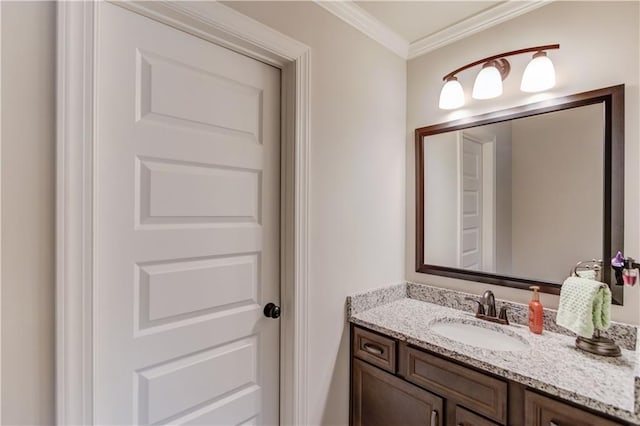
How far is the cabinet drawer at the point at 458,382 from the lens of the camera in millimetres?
1138

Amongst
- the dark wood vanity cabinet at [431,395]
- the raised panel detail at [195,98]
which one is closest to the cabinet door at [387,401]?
the dark wood vanity cabinet at [431,395]

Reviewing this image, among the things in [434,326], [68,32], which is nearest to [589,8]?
[434,326]

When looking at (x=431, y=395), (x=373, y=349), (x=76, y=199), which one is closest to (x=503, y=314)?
(x=431, y=395)

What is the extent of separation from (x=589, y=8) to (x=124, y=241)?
210 centimetres

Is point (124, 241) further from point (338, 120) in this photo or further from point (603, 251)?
point (603, 251)

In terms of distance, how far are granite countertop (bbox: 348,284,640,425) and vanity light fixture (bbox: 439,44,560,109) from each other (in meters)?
1.14

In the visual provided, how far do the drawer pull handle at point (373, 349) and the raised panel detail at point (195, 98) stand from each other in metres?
1.12

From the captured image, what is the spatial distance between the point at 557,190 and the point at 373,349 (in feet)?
3.78

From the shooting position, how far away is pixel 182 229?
117 cm

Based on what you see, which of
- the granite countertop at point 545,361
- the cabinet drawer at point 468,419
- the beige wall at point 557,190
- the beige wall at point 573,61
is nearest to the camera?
the granite countertop at point 545,361

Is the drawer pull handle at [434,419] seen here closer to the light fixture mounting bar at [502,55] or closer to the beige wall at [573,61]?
the beige wall at [573,61]

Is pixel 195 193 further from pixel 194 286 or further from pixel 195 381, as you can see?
pixel 195 381

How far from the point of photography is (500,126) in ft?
5.46

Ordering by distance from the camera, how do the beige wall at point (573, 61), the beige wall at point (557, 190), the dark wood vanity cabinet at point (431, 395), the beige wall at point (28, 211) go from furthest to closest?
the beige wall at point (557, 190) → the beige wall at point (573, 61) → the dark wood vanity cabinet at point (431, 395) → the beige wall at point (28, 211)
